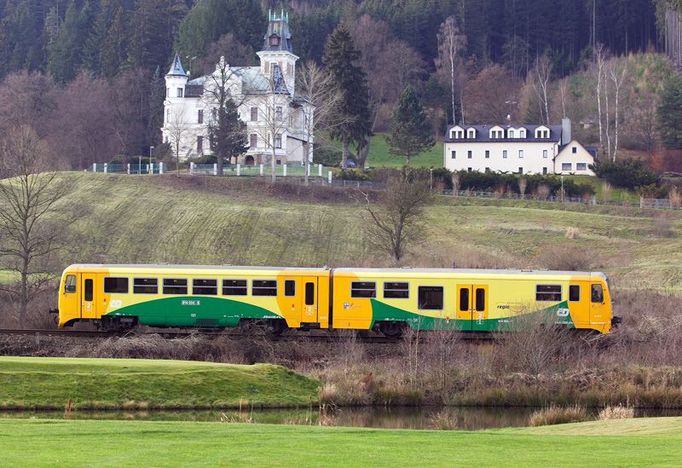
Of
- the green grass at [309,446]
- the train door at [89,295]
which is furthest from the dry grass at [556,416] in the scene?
the train door at [89,295]

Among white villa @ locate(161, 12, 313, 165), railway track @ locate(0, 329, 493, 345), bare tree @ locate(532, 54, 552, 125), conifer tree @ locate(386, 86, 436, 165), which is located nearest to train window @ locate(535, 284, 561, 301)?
railway track @ locate(0, 329, 493, 345)

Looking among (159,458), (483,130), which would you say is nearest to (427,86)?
(483,130)

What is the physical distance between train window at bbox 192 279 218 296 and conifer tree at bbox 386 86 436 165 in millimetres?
69998

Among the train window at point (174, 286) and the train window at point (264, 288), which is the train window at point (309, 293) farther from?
the train window at point (174, 286)

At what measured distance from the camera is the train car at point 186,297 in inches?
1731

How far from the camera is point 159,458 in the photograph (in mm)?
21594

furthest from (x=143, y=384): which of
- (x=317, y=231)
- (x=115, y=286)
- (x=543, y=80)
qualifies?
(x=543, y=80)

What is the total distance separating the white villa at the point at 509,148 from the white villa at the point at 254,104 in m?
13.1

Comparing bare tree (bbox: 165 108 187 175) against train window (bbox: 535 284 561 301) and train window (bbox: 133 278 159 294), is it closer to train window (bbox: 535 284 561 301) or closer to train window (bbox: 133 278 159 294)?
train window (bbox: 133 278 159 294)

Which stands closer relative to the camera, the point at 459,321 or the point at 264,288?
the point at 459,321

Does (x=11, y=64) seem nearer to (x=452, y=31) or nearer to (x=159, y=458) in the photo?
(x=452, y=31)

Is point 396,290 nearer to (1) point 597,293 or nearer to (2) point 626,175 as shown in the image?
(1) point 597,293

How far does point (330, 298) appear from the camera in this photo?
1731 inches

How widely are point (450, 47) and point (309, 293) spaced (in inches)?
4016
